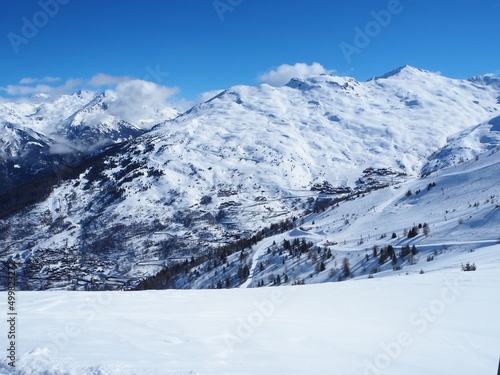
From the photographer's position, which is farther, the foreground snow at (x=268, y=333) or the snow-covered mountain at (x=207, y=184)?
the snow-covered mountain at (x=207, y=184)

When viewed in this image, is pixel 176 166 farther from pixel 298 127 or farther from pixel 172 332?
pixel 172 332

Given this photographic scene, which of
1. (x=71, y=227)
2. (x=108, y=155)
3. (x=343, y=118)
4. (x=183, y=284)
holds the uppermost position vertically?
(x=343, y=118)

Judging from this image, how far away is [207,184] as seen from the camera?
142 metres

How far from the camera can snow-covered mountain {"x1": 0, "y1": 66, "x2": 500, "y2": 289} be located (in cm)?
10369

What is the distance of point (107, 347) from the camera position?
6043mm

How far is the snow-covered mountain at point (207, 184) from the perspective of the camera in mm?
103688

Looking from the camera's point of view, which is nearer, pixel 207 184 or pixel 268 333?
pixel 268 333

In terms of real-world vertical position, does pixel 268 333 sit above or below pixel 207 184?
below

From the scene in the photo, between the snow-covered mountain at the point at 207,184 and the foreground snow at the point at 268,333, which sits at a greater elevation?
the snow-covered mountain at the point at 207,184

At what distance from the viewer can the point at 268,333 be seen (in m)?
7.25

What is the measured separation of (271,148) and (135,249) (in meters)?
75.4

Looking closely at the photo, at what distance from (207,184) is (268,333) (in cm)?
13516

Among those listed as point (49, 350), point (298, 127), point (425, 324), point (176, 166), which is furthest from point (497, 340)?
point (298, 127)

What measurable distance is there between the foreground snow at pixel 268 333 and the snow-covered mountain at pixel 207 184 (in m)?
66.5
